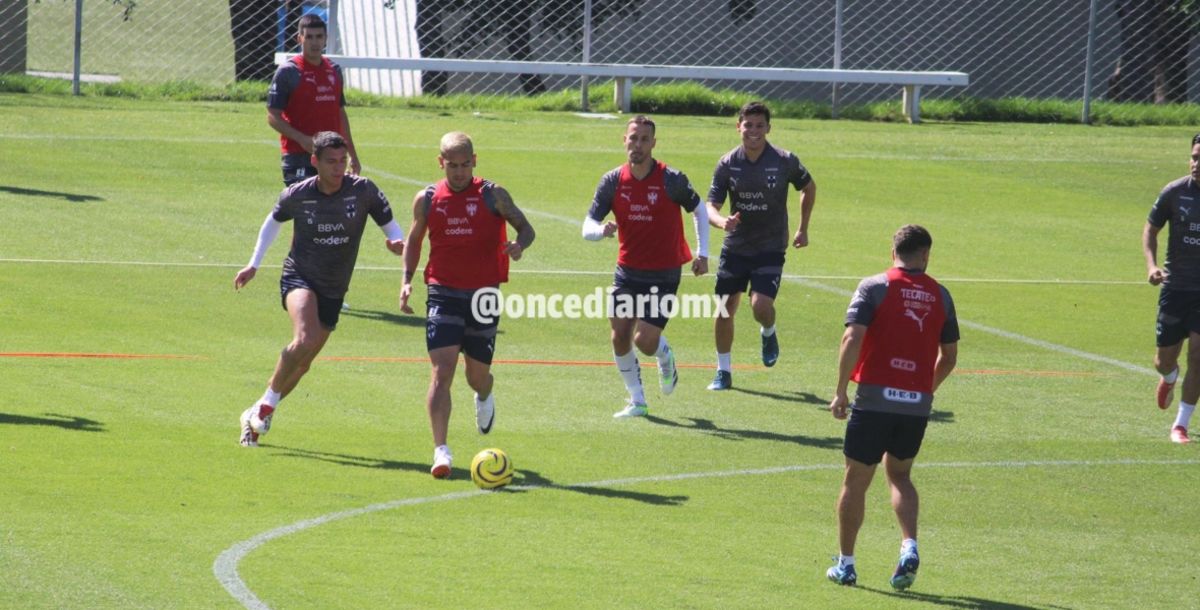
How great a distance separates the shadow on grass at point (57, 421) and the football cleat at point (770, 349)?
224 inches

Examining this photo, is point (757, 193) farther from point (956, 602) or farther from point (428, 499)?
point (956, 602)

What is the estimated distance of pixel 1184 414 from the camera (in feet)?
41.6

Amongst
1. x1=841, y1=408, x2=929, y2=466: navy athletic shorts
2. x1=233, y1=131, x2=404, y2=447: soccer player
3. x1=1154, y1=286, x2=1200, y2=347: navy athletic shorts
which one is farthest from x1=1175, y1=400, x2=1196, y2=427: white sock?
x1=233, y1=131, x2=404, y2=447: soccer player

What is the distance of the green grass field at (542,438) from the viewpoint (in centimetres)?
862

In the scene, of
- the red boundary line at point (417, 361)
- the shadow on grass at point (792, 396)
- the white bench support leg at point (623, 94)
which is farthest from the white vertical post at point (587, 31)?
the shadow on grass at point (792, 396)

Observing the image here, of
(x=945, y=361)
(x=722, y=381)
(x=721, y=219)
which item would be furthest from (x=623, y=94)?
(x=945, y=361)

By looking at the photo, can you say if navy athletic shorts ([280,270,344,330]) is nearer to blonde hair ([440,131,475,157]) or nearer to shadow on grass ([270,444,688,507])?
shadow on grass ([270,444,688,507])

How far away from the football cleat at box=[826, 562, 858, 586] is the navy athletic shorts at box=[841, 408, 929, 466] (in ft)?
1.78

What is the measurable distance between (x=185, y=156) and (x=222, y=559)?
57.0 ft

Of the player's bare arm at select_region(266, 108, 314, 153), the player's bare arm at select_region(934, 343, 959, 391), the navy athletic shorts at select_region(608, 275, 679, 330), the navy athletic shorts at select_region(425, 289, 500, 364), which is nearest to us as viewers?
the player's bare arm at select_region(934, 343, 959, 391)

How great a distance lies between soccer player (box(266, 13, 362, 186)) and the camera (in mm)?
15680

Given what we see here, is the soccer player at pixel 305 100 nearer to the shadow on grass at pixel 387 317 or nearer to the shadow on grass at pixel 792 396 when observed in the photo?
the shadow on grass at pixel 387 317

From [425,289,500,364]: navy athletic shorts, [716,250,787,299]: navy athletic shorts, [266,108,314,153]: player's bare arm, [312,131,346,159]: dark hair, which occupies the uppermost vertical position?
[266,108,314,153]: player's bare arm

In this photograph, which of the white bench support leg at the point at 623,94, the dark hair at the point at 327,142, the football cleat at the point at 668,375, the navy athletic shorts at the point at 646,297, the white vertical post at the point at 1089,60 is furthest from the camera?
the white vertical post at the point at 1089,60
